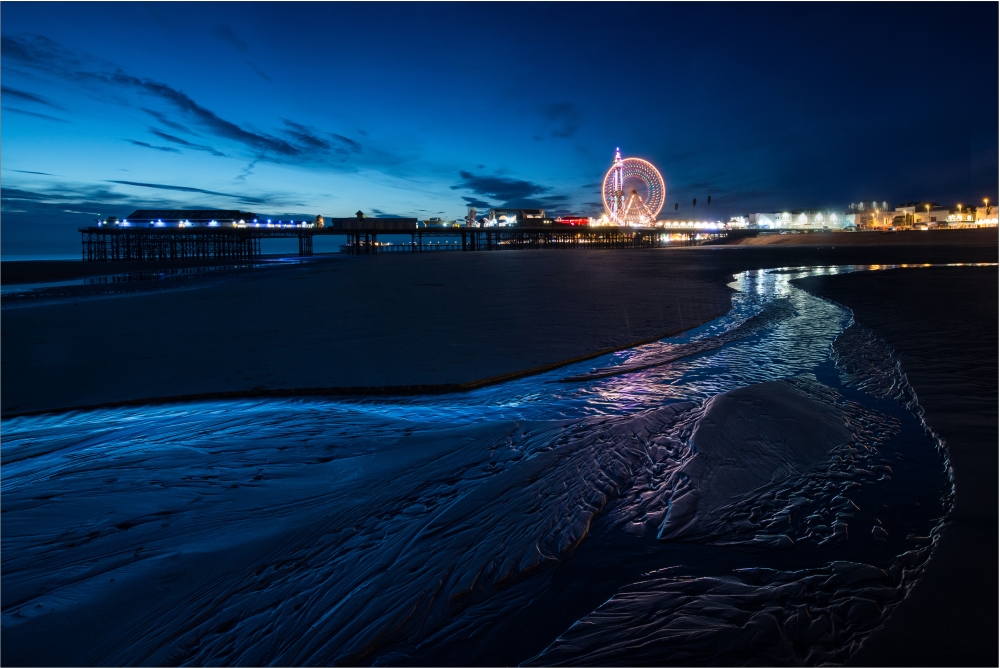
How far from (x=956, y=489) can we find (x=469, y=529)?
3359 millimetres

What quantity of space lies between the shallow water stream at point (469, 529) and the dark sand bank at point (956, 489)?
10 cm

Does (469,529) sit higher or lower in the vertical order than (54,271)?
lower

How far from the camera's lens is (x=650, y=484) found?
3598 millimetres

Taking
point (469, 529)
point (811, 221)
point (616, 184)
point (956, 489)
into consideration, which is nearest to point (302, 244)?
point (616, 184)

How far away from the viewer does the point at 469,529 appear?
3031 mm

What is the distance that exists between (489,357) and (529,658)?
211 inches

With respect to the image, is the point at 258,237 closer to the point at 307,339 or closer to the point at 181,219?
the point at 181,219

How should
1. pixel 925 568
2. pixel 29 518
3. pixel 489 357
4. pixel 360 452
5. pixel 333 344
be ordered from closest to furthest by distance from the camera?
pixel 925 568 → pixel 29 518 → pixel 360 452 → pixel 489 357 → pixel 333 344

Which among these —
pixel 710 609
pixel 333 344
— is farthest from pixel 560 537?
pixel 333 344

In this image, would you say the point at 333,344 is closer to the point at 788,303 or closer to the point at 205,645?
the point at 205,645

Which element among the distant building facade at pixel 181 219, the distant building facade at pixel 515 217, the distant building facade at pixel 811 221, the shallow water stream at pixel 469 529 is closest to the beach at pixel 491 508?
the shallow water stream at pixel 469 529

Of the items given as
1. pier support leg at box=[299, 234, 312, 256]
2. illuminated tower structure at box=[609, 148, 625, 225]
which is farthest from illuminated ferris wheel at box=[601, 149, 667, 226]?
pier support leg at box=[299, 234, 312, 256]

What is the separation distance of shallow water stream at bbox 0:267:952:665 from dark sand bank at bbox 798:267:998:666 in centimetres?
10

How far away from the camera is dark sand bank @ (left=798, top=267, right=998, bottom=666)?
2.09 m
